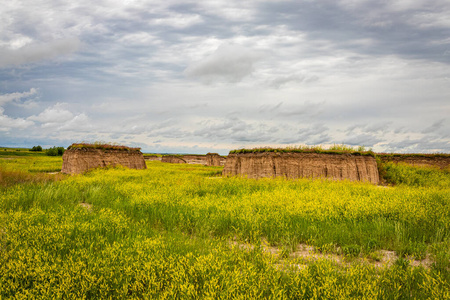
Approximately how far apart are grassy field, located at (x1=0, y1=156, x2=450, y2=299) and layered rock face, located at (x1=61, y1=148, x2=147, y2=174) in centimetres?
1690

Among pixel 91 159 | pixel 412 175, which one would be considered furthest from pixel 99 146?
pixel 412 175

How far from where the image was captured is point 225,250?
5609 mm

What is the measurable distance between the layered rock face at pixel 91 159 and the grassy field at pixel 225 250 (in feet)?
55.4

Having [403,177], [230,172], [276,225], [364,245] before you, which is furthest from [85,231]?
[403,177]

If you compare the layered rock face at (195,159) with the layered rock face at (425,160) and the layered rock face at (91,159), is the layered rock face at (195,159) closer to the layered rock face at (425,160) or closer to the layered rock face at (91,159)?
the layered rock face at (91,159)

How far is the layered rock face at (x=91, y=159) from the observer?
2847 centimetres

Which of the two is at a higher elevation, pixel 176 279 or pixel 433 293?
pixel 176 279

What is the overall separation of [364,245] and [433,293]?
2564mm

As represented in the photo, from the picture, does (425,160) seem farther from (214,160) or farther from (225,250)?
(214,160)

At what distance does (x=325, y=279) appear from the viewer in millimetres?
4062

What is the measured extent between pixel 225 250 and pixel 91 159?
27.9 m

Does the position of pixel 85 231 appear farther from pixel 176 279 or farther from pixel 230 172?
pixel 230 172

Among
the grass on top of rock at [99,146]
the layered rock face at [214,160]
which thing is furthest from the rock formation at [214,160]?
the grass on top of rock at [99,146]

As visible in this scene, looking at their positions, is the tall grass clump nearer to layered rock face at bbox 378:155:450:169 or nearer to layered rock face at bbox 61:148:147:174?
layered rock face at bbox 378:155:450:169
